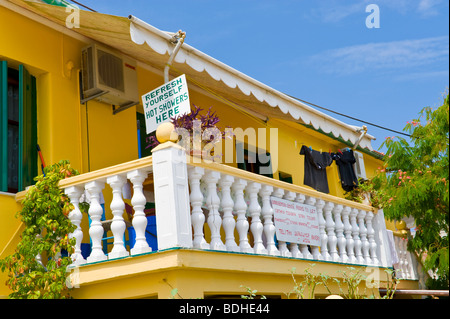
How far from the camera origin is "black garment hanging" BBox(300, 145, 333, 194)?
35.6 ft

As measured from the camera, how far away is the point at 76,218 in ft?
19.3

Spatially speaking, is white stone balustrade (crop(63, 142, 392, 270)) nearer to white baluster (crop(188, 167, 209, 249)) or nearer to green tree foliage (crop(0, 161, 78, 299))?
white baluster (crop(188, 167, 209, 249))

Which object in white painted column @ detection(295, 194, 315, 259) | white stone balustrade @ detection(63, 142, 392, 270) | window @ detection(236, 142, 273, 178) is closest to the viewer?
white stone balustrade @ detection(63, 142, 392, 270)

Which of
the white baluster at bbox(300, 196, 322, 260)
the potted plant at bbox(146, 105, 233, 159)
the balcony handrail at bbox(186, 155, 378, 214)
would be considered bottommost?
the white baluster at bbox(300, 196, 322, 260)

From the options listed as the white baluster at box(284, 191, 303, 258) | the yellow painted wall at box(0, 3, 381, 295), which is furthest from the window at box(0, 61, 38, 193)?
the white baluster at box(284, 191, 303, 258)

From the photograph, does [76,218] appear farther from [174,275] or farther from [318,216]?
[318,216]

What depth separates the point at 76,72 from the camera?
7.41 metres

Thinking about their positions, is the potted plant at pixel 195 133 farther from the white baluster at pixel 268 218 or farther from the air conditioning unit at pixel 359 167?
the air conditioning unit at pixel 359 167

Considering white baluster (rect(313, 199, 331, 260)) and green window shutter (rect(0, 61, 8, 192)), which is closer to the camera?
green window shutter (rect(0, 61, 8, 192))

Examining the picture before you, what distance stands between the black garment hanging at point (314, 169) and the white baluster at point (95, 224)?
570 cm

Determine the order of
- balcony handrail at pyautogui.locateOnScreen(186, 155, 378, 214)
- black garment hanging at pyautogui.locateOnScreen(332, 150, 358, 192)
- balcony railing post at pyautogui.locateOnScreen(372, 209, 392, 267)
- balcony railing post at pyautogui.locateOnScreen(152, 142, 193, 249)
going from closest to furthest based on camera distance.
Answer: balcony railing post at pyautogui.locateOnScreen(152, 142, 193, 249) → balcony handrail at pyautogui.locateOnScreen(186, 155, 378, 214) → balcony railing post at pyautogui.locateOnScreen(372, 209, 392, 267) → black garment hanging at pyautogui.locateOnScreen(332, 150, 358, 192)

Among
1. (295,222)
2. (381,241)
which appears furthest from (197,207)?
(381,241)

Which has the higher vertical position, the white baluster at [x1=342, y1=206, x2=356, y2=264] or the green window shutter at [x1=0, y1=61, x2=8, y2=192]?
the green window shutter at [x1=0, y1=61, x2=8, y2=192]

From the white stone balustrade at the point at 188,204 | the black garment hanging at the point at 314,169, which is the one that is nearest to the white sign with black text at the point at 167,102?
the white stone balustrade at the point at 188,204
